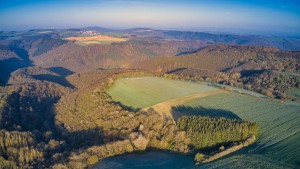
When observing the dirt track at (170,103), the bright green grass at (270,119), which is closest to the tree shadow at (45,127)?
the dirt track at (170,103)

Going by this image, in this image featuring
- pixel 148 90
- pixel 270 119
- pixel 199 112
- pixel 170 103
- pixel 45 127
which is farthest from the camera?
pixel 148 90

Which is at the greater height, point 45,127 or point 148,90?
point 148,90

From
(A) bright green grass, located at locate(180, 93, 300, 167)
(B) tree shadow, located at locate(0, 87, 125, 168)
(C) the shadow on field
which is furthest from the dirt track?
(B) tree shadow, located at locate(0, 87, 125, 168)

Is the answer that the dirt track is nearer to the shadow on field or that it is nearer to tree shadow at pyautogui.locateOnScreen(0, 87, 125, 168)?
the shadow on field

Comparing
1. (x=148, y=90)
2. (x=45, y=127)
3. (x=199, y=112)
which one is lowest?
(x=45, y=127)

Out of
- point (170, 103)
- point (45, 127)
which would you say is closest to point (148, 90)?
point (170, 103)

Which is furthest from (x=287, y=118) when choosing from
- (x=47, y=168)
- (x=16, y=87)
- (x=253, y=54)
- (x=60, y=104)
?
(x=253, y=54)

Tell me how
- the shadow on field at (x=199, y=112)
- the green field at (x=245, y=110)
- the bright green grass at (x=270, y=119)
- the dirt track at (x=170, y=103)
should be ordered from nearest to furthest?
1. the green field at (x=245, y=110)
2. the bright green grass at (x=270, y=119)
3. the shadow on field at (x=199, y=112)
4. the dirt track at (x=170, y=103)

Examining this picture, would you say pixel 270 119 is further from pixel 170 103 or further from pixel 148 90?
pixel 148 90

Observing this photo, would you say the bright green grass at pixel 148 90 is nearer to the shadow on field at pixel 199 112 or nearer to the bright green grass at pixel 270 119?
the shadow on field at pixel 199 112
